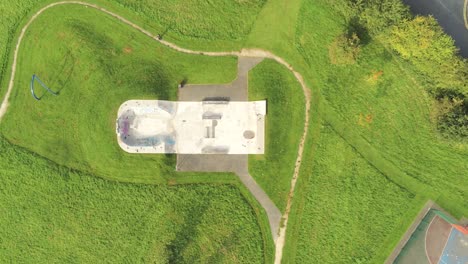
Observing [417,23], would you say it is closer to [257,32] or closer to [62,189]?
[257,32]

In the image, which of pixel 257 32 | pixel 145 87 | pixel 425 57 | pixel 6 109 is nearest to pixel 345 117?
pixel 425 57

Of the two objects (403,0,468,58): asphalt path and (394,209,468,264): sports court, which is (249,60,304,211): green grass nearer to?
(394,209,468,264): sports court

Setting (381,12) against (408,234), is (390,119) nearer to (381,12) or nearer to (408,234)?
(381,12)

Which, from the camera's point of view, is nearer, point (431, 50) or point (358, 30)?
point (431, 50)

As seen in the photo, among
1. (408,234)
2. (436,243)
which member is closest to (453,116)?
(408,234)

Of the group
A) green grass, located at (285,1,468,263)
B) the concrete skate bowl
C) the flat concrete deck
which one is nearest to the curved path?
green grass, located at (285,1,468,263)

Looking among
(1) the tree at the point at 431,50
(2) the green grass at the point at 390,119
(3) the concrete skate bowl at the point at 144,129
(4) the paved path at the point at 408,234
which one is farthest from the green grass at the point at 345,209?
(3) the concrete skate bowl at the point at 144,129
